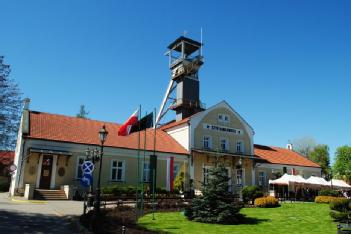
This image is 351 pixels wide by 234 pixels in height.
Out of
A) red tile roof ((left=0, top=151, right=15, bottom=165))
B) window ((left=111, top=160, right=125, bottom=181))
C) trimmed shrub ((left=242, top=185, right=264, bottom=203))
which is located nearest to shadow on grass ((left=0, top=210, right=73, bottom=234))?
window ((left=111, top=160, right=125, bottom=181))

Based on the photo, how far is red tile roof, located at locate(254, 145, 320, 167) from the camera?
42938 millimetres

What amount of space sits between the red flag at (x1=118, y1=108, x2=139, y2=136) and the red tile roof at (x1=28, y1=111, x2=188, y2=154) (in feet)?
40.6

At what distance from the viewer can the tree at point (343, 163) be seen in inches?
2154

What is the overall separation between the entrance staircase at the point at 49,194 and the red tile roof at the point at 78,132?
4.34 m

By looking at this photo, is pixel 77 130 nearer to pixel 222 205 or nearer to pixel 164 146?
pixel 164 146

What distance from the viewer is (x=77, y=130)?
31031mm

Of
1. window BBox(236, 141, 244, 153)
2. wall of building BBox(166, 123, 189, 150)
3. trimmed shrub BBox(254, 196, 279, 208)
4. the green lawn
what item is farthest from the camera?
window BBox(236, 141, 244, 153)

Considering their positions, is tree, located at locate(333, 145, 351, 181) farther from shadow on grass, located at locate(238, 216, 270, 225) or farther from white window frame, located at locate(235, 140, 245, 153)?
shadow on grass, located at locate(238, 216, 270, 225)

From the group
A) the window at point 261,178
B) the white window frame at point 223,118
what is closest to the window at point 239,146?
the white window frame at point 223,118

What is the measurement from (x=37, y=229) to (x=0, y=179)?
33.0 meters

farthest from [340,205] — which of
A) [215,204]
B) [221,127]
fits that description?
[221,127]

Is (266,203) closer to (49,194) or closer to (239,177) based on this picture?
(239,177)

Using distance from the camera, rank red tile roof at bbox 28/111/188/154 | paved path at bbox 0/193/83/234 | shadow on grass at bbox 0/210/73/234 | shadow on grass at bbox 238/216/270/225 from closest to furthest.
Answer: shadow on grass at bbox 0/210/73/234 → paved path at bbox 0/193/83/234 → shadow on grass at bbox 238/216/270/225 → red tile roof at bbox 28/111/188/154

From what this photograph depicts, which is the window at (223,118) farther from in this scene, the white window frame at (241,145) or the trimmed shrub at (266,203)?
the trimmed shrub at (266,203)
